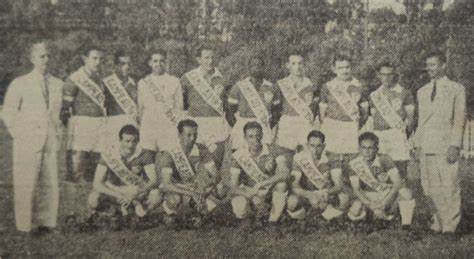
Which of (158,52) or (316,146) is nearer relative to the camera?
(158,52)

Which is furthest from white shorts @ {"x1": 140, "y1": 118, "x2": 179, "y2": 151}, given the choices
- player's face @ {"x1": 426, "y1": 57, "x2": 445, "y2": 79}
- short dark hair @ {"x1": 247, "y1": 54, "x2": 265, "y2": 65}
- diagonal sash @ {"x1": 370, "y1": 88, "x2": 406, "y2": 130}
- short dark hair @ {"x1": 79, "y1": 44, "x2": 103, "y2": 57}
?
player's face @ {"x1": 426, "y1": 57, "x2": 445, "y2": 79}

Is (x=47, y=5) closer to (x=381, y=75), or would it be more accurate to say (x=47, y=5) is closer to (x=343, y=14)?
(x=343, y=14)

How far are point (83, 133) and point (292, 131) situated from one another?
5.64ft

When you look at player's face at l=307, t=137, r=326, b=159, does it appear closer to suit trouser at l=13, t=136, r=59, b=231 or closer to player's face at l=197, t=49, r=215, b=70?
player's face at l=197, t=49, r=215, b=70

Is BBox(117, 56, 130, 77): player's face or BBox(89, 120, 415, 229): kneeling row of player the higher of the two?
BBox(117, 56, 130, 77): player's face

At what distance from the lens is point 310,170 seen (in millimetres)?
5461

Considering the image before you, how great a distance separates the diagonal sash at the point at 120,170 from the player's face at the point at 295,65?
155 centimetres

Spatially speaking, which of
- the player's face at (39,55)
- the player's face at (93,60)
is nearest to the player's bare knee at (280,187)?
the player's face at (93,60)

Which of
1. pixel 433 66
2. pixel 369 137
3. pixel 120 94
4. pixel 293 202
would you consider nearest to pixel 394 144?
pixel 369 137

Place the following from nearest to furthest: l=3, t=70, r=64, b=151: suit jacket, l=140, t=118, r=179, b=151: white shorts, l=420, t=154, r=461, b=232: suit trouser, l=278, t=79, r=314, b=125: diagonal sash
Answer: l=3, t=70, r=64, b=151: suit jacket → l=140, t=118, r=179, b=151: white shorts → l=278, t=79, r=314, b=125: diagonal sash → l=420, t=154, r=461, b=232: suit trouser

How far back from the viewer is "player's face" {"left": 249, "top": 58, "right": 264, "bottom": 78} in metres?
5.39

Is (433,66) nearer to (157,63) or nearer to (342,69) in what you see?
(342,69)

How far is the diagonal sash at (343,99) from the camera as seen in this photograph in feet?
17.9

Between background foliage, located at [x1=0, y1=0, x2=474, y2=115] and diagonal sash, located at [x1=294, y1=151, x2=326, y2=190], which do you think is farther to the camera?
diagonal sash, located at [x1=294, y1=151, x2=326, y2=190]
